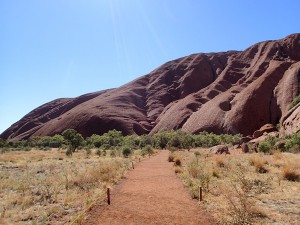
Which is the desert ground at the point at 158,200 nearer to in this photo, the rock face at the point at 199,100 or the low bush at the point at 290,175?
the low bush at the point at 290,175

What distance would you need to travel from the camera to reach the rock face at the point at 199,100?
275ft

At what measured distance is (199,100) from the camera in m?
107

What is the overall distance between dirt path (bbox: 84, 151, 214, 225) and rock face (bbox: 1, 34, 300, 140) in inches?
1843

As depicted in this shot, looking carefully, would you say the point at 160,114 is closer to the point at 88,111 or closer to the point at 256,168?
the point at 88,111

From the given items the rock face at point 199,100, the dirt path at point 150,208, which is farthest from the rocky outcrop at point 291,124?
the dirt path at point 150,208

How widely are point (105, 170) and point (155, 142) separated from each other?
48.9 m

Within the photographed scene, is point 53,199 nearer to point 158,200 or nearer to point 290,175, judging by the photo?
point 158,200

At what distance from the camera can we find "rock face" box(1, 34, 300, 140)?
8388 centimetres

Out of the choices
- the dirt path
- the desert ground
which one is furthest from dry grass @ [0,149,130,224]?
the dirt path

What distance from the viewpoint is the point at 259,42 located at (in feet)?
452

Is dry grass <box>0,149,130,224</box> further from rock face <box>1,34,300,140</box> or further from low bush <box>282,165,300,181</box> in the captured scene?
rock face <box>1,34,300,140</box>

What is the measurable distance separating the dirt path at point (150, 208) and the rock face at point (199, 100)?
154ft

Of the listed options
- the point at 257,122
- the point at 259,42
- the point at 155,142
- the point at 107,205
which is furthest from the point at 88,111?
the point at 107,205

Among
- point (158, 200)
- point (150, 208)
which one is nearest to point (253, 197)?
point (158, 200)
